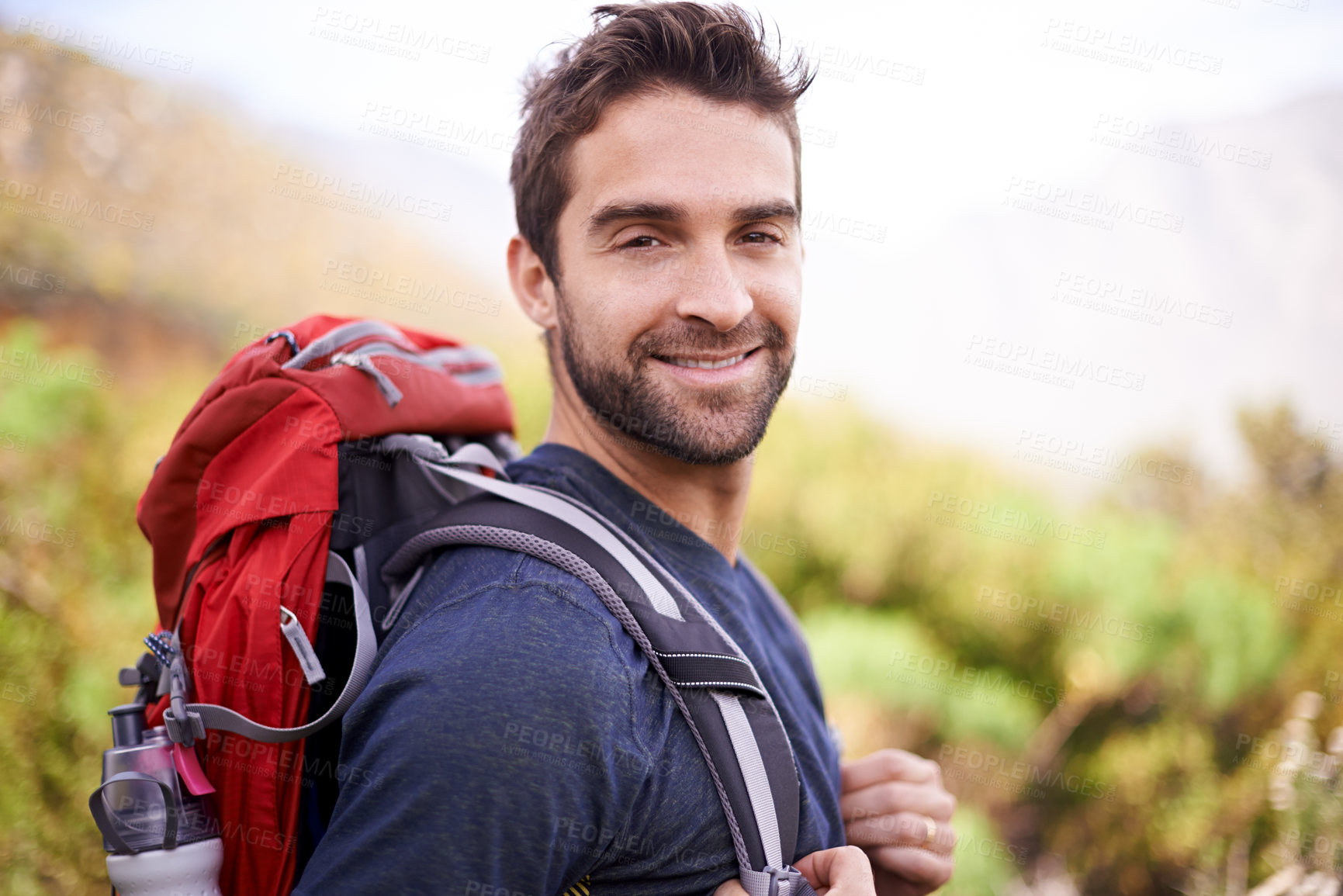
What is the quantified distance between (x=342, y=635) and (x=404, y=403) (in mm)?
418

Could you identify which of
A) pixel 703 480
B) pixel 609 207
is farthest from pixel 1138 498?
pixel 609 207

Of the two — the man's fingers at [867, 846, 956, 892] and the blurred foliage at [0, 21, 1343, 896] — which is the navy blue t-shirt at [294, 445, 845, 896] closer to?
the man's fingers at [867, 846, 956, 892]

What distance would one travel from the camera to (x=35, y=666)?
307cm

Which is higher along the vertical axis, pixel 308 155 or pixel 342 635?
pixel 308 155

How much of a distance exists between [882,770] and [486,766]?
0.99 metres

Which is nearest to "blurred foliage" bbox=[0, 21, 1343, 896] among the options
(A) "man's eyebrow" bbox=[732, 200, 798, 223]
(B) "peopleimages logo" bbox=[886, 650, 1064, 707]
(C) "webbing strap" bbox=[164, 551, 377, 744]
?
(B) "peopleimages logo" bbox=[886, 650, 1064, 707]

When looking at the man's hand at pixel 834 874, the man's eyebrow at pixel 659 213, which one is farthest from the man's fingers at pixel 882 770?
the man's eyebrow at pixel 659 213

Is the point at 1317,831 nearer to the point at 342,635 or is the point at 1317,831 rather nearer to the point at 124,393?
the point at 342,635

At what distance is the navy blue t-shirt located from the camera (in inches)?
39.6

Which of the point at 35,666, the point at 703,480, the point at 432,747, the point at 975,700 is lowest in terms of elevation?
the point at 975,700

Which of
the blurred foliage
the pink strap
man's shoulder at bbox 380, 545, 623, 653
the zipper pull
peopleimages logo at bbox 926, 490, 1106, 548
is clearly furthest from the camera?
peopleimages logo at bbox 926, 490, 1106, 548

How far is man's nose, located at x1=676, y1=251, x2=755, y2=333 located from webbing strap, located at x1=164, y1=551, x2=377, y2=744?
72cm

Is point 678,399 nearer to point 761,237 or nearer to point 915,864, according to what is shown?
point 761,237

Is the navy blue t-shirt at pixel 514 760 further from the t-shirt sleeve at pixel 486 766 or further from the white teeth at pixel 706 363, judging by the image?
the white teeth at pixel 706 363
